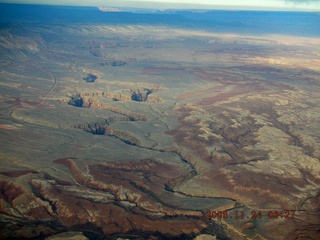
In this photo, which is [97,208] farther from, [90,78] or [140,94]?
[90,78]

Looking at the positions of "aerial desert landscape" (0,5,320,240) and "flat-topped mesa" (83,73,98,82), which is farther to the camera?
"flat-topped mesa" (83,73,98,82)

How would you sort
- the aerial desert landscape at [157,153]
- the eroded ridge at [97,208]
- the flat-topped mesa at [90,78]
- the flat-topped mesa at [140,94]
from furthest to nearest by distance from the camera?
the flat-topped mesa at [90,78], the flat-topped mesa at [140,94], the aerial desert landscape at [157,153], the eroded ridge at [97,208]

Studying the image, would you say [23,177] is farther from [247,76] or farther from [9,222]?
[247,76]

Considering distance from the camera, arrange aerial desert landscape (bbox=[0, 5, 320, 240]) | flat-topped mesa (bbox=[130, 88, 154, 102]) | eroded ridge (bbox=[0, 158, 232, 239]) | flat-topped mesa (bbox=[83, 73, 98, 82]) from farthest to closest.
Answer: flat-topped mesa (bbox=[83, 73, 98, 82]), flat-topped mesa (bbox=[130, 88, 154, 102]), aerial desert landscape (bbox=[0, 5, 320, 240]), eroded ridge (bbox=[0, 158, 232, 239])

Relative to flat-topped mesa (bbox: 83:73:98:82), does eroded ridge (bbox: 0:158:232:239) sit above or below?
above

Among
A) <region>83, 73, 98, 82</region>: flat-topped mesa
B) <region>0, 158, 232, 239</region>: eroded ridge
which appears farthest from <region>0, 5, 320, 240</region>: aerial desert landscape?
<region>83, 73, 98, 82</region>: flat-topped mesa

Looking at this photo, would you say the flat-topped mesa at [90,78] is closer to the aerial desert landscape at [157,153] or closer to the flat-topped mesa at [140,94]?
the aerial desert landscape at [157,153]

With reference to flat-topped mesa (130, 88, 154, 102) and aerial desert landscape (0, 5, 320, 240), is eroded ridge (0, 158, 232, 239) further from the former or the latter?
flat-topped mesa (130, 88, 154, 102)

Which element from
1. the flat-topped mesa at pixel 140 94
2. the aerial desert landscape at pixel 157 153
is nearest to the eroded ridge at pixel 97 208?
the aerial desert landscape at pixel 157 153

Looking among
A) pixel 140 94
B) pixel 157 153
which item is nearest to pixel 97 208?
pixel 157 153
